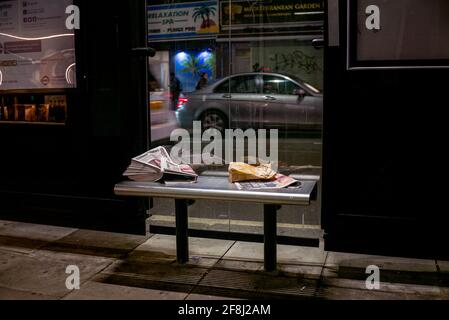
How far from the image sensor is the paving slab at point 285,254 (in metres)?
4.77

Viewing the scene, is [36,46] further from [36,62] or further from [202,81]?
[202,81]

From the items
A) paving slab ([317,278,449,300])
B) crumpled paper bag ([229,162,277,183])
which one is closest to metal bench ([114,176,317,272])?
crumpled paper bag ([229,162,277,183])

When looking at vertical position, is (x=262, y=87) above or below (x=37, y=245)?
above

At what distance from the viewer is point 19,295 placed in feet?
13.3

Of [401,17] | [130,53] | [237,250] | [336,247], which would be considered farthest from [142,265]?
[401,17]

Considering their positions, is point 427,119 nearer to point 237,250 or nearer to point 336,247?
point 336,247

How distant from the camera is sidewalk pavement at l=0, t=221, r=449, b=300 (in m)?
4.06

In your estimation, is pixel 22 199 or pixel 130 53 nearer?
pixel 130 53

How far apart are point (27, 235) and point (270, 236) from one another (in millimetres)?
2825

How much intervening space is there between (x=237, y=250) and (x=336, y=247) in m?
0.95

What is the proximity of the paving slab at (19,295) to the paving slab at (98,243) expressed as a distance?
0.98 metres
